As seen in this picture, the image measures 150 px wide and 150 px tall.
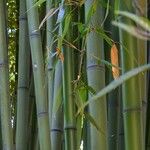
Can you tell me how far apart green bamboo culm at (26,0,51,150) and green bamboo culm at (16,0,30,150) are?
199 mm

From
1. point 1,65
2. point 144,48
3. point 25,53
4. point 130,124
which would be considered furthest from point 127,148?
point 25,53

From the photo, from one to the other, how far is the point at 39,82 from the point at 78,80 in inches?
14.9

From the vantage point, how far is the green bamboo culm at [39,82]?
3.56ft

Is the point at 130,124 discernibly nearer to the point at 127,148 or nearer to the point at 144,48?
the point at 127,148

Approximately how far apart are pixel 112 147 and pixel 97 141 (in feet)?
1.05

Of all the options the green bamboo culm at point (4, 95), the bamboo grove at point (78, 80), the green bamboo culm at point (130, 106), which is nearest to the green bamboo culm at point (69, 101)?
the bamboo grove at point (78, 80)

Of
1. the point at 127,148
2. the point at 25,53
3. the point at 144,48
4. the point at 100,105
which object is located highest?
the point at 25,53

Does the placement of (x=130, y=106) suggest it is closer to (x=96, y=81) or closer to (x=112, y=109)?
(x=96, y=81)

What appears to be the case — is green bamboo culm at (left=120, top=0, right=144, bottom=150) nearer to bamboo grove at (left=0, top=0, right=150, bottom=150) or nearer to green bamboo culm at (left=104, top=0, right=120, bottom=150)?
bamboo grove at (left=0, top=0, right=150, bottom=150)

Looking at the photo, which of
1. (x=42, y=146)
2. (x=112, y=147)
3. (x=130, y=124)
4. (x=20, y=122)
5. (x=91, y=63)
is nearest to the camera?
(x=130, y=124)

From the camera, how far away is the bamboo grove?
0.78 m

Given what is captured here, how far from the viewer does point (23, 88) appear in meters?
1.36

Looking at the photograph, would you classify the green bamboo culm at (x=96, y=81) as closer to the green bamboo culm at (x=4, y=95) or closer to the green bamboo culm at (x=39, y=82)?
the green bamboo culm at (x=39, y=82)

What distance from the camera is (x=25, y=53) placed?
4.58 feet
